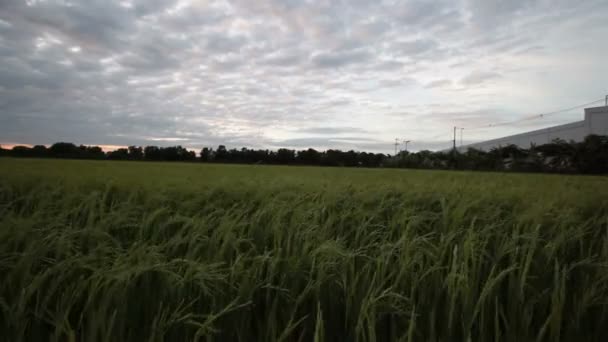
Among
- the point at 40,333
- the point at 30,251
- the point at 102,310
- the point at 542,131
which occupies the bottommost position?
the point at 40,333

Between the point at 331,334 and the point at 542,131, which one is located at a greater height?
the point at 542,131

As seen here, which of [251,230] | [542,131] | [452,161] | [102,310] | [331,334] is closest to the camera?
[102,310]

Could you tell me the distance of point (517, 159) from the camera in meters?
25.3

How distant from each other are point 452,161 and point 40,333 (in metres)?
30.2

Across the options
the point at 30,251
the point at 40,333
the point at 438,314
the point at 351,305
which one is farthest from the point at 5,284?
the point at 438,314

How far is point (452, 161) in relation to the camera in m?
27.5

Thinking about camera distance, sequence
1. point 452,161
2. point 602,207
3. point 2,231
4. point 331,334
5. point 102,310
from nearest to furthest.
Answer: point 102,310, point 331,334, point 2,231, point 602,207, point 452,161

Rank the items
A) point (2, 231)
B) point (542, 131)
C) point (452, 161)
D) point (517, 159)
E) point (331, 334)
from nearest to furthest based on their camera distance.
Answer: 1. point (331, 334)
2. point (2, 231)
3. point (517, 159)
4. point (452, 161)
5. point (542, 131)

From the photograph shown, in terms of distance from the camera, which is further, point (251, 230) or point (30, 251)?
point (251, 230)

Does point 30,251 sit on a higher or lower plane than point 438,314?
higher

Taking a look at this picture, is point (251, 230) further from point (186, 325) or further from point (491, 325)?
point (491, 325)

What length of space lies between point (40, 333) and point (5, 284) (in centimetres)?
26

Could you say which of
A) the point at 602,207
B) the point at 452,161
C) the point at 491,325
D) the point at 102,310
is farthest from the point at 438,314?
the point at 452,161

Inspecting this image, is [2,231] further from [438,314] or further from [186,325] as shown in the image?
[438,314]
